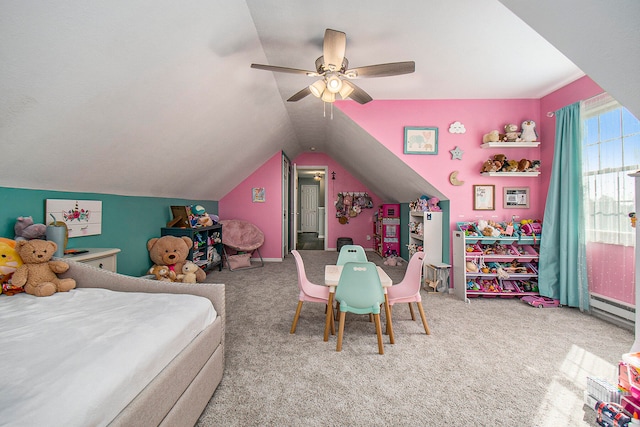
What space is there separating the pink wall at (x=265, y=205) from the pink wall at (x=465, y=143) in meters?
2.76

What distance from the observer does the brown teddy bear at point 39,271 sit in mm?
1588

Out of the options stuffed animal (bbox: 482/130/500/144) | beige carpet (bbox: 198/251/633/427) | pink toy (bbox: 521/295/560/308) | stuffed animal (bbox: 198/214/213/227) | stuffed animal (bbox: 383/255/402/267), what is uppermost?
stuffed animal (bbox: 482/130/500/144)

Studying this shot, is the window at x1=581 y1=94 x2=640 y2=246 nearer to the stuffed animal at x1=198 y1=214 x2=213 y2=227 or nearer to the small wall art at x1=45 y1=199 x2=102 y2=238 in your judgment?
the stuffed animal at x1=198 y1=214 x2=213 y2=227

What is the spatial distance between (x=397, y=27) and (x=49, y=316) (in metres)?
2.98

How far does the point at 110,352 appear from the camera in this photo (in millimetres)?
965

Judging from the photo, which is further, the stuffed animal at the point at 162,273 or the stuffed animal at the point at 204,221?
the stuffed animal at the point at 204,221

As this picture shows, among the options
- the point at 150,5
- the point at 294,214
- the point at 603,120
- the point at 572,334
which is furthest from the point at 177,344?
the point at 294,214

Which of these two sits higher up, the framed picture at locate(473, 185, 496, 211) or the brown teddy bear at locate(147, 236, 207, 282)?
the framed picture at locate(473, 185, 496, 211)

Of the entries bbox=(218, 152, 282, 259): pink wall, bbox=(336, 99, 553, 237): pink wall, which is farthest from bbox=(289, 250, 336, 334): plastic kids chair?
bbox=(218, 152, 282, 259): pink wall

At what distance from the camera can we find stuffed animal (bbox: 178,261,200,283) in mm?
3403

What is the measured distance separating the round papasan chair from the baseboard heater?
15.3ft

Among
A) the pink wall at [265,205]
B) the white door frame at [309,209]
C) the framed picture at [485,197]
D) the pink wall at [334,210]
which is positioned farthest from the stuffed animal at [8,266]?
the white door frame at [309,209]

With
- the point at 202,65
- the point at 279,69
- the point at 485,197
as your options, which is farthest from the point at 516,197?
the point at 202,65

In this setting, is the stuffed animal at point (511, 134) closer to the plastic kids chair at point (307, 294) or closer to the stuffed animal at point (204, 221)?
the plastic kids chair at point (307, 294)
